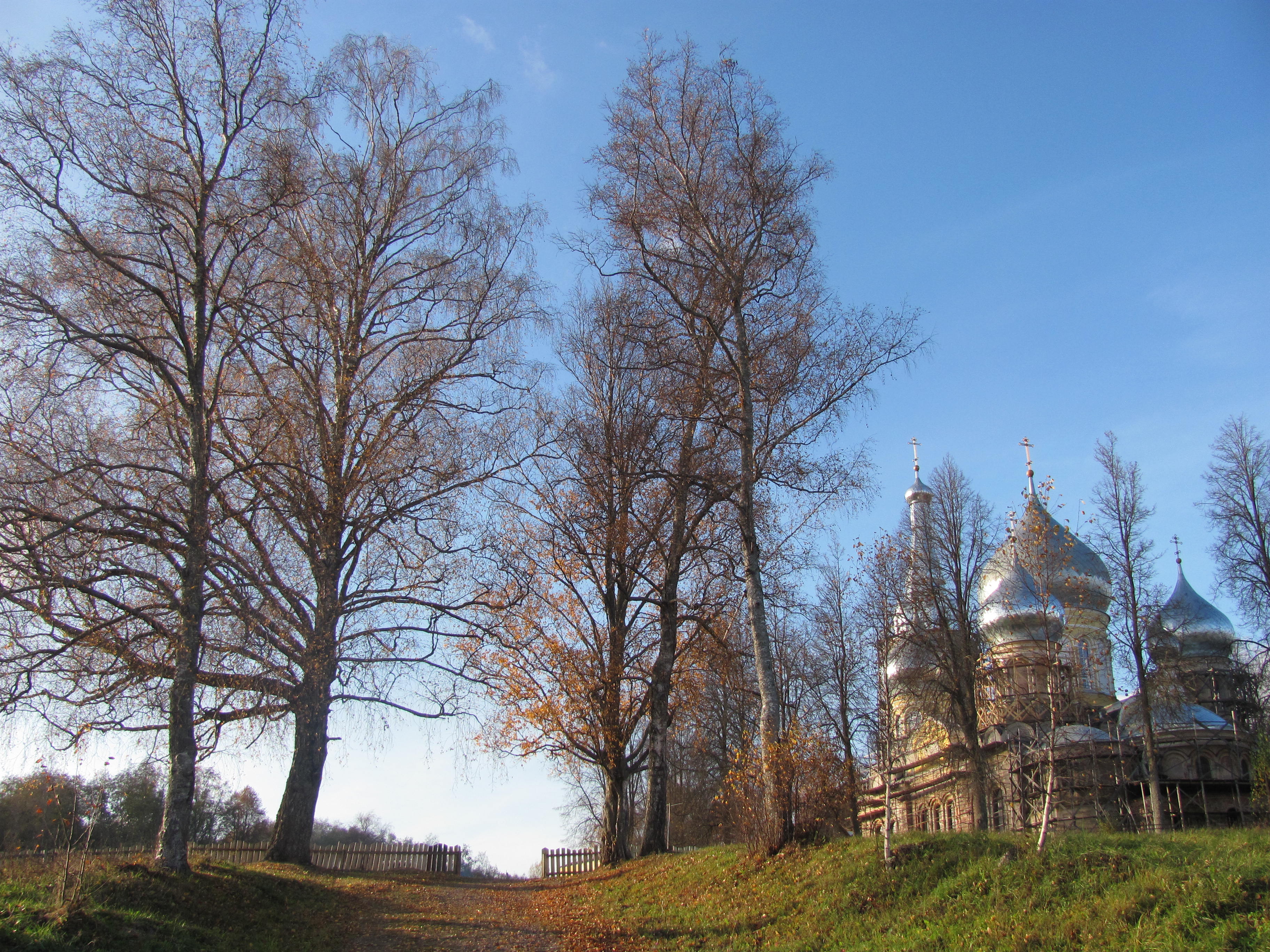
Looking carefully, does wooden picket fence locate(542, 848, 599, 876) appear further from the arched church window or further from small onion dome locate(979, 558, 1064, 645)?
small onion dome locate(979, 558, 1064, 645)

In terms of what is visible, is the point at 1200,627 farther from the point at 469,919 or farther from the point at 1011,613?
the point at 469,919

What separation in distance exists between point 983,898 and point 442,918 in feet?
23.9

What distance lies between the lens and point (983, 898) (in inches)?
317

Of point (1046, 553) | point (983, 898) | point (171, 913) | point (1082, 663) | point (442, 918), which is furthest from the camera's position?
point (1082, 663)

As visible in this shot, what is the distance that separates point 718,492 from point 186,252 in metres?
8.28

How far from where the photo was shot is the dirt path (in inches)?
399

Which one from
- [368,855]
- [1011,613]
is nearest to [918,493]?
[1011,613]

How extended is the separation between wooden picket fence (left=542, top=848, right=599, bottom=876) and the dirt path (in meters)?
4.99

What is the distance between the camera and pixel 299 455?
1243 cm

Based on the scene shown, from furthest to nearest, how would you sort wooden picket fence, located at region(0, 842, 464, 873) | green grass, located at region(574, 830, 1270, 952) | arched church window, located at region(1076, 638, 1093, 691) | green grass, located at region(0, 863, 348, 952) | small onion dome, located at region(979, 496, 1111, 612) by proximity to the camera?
wooden picket fence, located at region(0, 842, 464, 873) → arched church window, located at region(1076, 638, 1093, 691) → small onion dome, located at region(979, 496, 1111, 612) → green grass, located at region(0, 863, 348, 952) → green grass, located at region(574, 830, 1270, 952)

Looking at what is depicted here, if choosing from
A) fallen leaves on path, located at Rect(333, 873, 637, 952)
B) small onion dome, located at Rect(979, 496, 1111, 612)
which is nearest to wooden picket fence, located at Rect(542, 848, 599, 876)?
fallen leaves on path, located at Rect(333, 873, 637, 952)

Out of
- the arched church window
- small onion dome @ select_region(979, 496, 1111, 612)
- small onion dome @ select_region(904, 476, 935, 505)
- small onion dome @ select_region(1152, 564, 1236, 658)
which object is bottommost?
the arched church window

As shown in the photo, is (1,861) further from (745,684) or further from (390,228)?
(745,684)

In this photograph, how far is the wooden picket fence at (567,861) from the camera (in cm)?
2141
